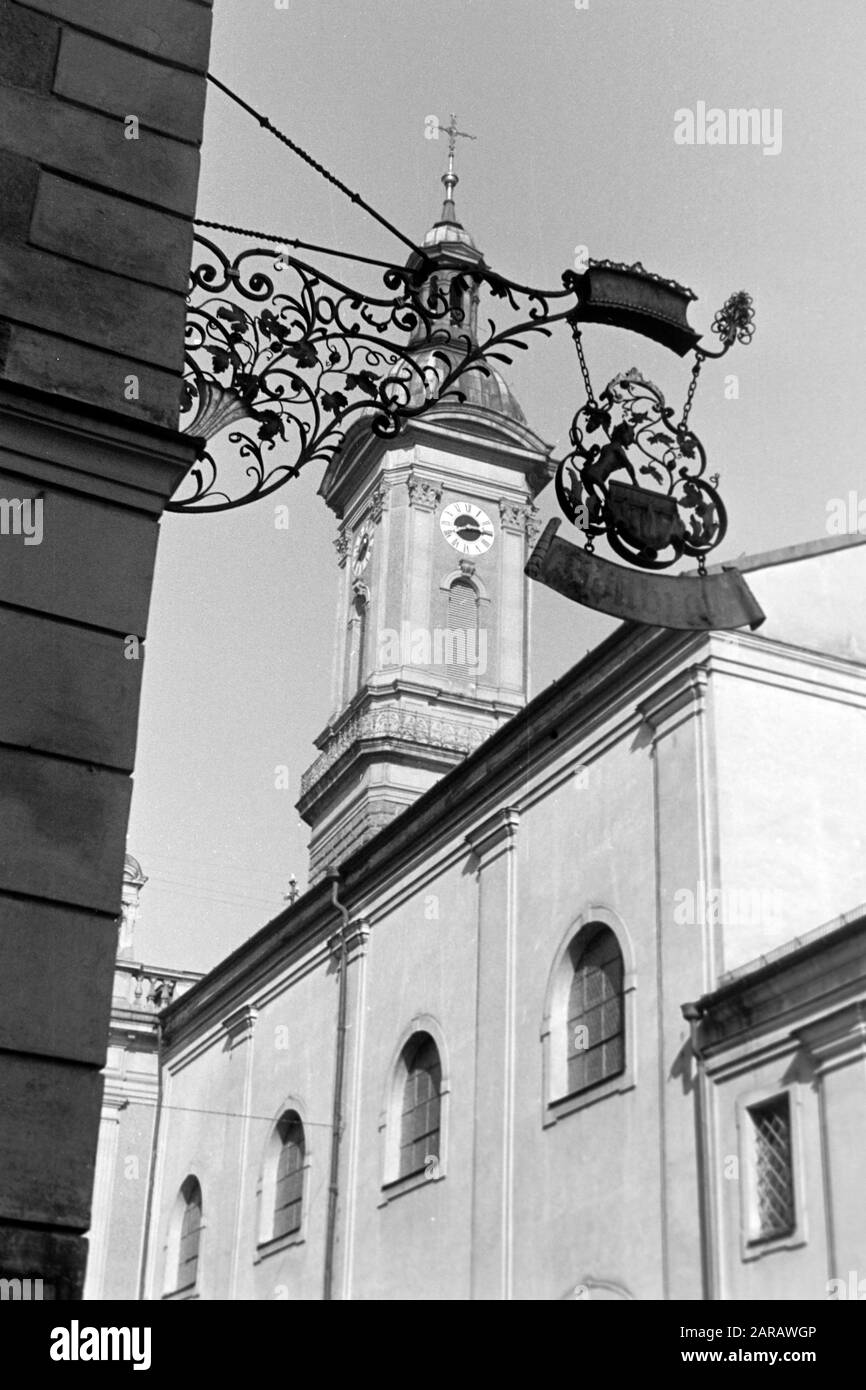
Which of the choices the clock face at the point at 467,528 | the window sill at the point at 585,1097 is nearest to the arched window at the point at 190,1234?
the window sill at the point at 585,1097

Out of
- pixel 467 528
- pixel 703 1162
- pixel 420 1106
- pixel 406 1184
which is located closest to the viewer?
pixel 703 1162

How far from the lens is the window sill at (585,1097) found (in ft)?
63.6

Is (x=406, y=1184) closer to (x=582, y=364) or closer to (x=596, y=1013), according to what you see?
(x=596, y=1013)

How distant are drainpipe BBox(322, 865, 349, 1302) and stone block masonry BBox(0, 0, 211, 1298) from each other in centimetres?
2161

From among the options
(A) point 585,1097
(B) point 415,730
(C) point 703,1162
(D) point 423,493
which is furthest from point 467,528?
(C) point 703,1162

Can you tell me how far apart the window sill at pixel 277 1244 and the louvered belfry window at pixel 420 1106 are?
10.7 ft

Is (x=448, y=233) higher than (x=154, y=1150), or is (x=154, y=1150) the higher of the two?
(x=448, y=233)

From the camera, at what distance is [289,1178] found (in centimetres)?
2872

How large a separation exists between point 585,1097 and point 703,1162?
8.77 ft

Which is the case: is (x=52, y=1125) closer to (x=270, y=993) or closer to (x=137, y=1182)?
(x=270, y=993)

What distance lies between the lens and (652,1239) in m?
18.2

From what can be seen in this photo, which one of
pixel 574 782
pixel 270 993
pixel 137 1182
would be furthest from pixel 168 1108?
pixel 574 782
